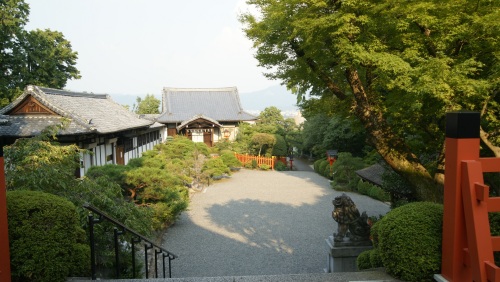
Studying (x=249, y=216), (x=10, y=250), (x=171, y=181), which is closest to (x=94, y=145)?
(x=171, y=181)

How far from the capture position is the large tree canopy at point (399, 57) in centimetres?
622

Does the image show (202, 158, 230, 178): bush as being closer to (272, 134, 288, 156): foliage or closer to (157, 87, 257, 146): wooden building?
(272, 134, 288, 156): foliage

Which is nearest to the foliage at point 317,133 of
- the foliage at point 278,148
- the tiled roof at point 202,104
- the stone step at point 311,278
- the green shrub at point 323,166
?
the green shrub at point 323,166

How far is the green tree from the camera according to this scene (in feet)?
158

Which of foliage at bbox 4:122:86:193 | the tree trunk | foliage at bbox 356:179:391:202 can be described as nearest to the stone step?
foliage at bbox 4:122:86:193

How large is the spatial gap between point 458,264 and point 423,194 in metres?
4.54

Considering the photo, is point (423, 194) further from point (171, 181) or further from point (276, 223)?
point (171, 181)

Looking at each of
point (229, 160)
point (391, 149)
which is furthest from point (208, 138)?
point (391, 149)

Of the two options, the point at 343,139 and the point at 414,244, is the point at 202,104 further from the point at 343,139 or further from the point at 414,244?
the point at 414,244

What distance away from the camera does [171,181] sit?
11680 millimetres

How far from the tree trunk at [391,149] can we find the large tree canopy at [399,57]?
0.07 feet

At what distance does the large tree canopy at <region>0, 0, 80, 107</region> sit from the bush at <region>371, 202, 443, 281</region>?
21.1 m

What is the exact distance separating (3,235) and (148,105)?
4737 cm

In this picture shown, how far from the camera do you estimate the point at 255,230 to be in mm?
11727
